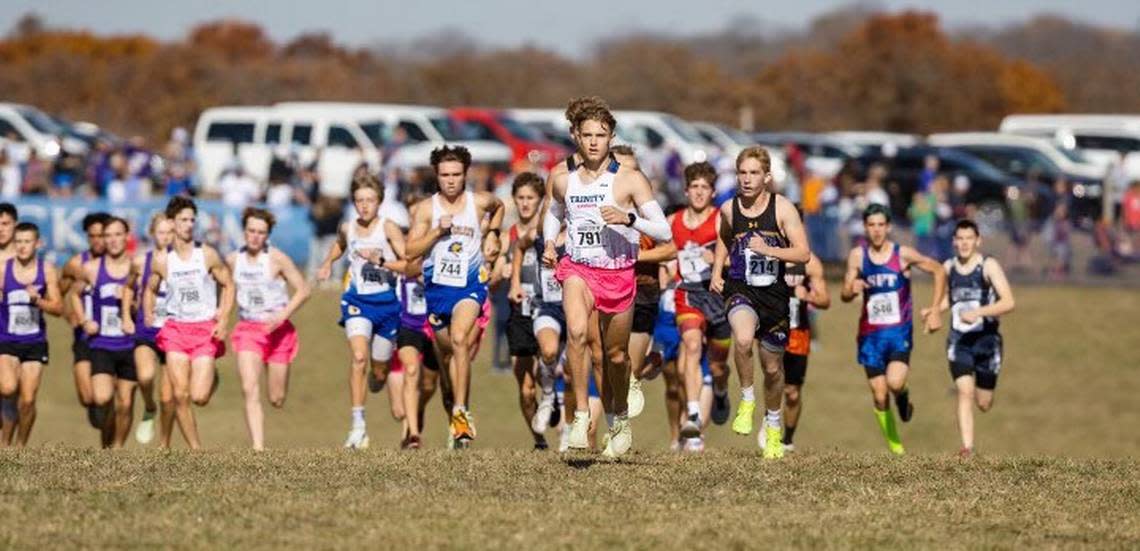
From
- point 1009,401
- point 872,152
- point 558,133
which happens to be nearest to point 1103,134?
point 872,152

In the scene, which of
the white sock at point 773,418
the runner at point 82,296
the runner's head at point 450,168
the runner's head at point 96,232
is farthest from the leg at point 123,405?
the white sock at point 773,418

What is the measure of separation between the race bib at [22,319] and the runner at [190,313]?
4.37ft

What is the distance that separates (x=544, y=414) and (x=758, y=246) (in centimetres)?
287

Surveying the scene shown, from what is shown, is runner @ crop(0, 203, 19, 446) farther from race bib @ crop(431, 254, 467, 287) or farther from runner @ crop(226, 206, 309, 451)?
race bib @ crop(431, 254, 467, 287)

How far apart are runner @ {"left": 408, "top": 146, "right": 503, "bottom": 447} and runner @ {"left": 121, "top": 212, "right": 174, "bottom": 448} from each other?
2290mm

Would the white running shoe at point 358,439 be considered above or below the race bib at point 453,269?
below

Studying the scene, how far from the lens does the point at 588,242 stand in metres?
12.9

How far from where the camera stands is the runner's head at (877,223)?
645 inches

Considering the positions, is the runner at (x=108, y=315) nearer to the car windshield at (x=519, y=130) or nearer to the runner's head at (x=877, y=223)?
the runner's head at (x=877, y=223)

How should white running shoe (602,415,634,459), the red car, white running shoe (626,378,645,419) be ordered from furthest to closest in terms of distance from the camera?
the red car → white running shoe (626,378,645,419) → white running shoe (602,415,634,459)

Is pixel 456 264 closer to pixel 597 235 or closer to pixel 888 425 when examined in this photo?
pixel 597 235

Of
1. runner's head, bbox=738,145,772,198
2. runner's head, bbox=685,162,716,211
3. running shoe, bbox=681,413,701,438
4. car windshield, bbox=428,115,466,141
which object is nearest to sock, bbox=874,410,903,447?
running shoe, bbox=681,413,701,438

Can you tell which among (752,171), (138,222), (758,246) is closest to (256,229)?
(752,171)

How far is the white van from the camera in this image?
39.9m
